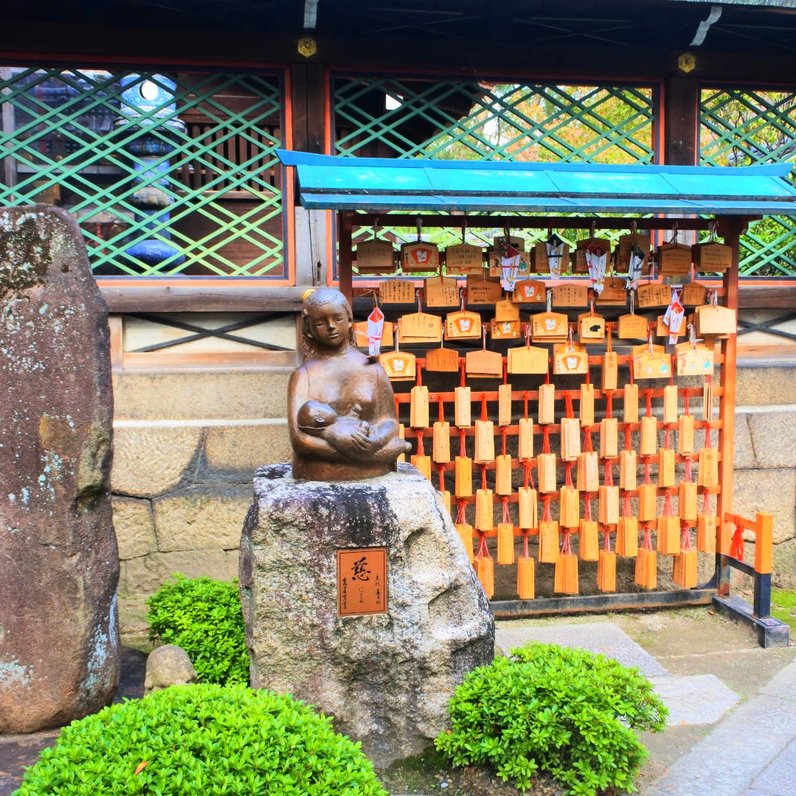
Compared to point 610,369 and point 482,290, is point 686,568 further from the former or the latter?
point 482,290

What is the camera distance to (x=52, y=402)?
4086 mm

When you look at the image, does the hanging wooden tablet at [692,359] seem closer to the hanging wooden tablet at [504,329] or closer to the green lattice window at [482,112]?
the hanging wooden tablet at [504,329]

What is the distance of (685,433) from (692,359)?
1.90ft

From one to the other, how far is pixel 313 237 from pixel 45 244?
2722mm

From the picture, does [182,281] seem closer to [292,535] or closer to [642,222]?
[292,535]

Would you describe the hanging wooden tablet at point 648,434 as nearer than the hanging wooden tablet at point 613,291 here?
No

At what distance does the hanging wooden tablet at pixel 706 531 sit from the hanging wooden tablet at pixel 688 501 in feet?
0.20

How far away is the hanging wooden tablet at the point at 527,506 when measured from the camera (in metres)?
6.08

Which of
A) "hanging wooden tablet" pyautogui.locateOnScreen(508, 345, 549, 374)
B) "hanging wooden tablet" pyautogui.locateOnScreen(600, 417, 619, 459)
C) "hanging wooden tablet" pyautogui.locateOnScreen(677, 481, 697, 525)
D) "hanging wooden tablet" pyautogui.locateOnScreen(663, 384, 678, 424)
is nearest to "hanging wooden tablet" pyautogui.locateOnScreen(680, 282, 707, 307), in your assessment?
"hanging wooden tablet" pyautogui.locateOnScreen(663, 384, 678, 424)

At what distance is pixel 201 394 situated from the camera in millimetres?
6426

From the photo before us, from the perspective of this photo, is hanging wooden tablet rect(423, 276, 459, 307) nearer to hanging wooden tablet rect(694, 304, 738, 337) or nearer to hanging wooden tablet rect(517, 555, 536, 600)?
hanging wooden tablet rect(694, 304, 738, 337)

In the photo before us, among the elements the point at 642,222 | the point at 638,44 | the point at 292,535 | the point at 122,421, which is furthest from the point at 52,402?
the point at 638,44

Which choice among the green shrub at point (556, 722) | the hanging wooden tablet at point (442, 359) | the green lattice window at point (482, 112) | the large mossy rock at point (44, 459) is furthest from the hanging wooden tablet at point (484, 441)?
the large mossy rock at point (44, 459)

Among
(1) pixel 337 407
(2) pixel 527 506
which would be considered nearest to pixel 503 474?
(2) pixel 527 506
